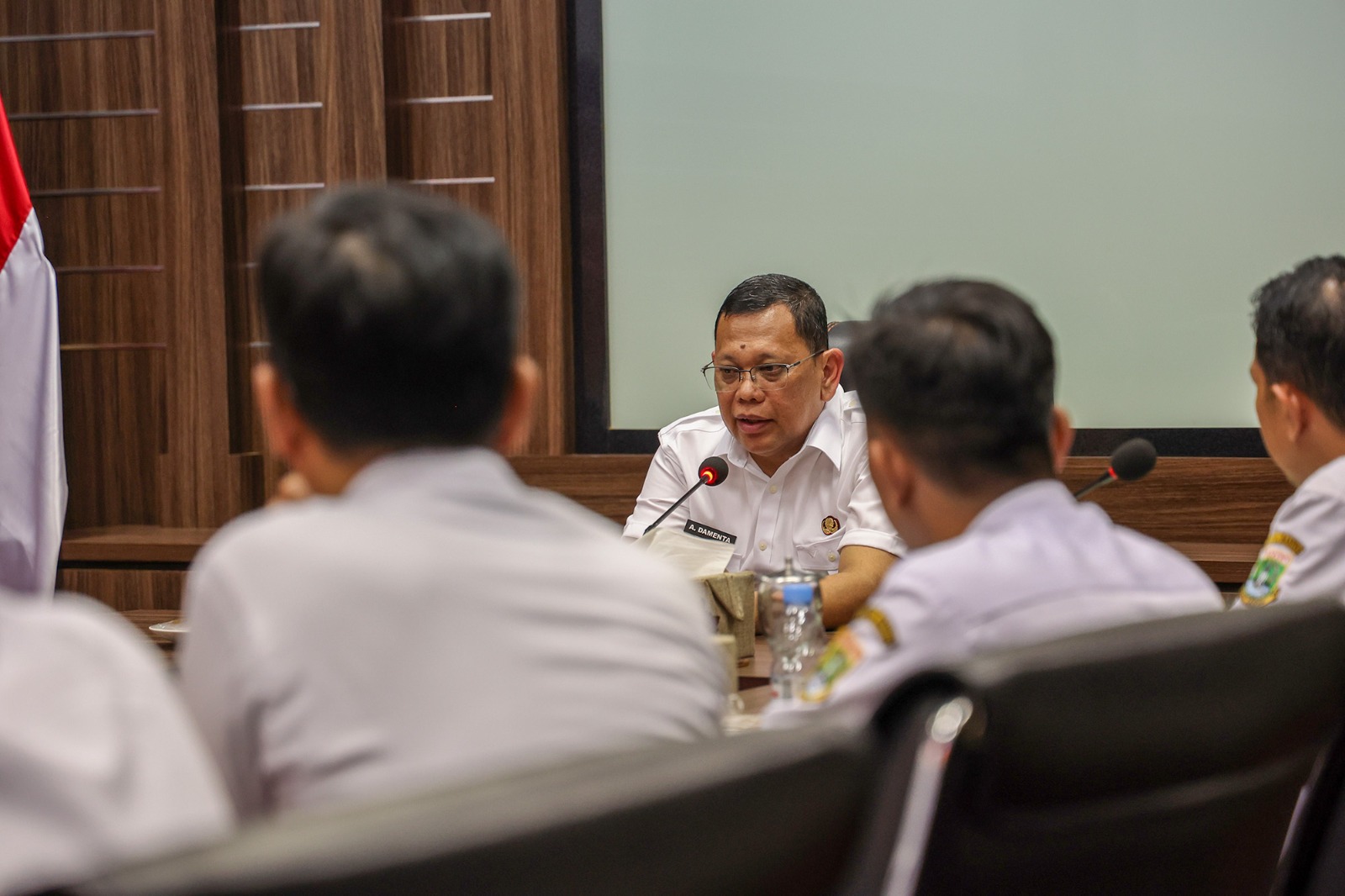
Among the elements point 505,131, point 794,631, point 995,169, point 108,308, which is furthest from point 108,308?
point 794,631

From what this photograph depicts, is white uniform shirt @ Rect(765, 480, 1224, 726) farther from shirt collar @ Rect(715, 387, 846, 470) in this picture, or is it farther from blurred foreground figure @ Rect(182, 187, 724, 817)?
shirt collar @ Rect(715, 387, 846, 470)

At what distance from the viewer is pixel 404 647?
2.88ft

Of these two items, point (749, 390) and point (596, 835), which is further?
point (749, 390)

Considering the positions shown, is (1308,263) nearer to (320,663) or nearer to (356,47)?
(320,663)

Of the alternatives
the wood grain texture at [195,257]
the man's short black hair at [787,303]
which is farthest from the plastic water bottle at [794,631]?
the wood grain texture at [195,257]

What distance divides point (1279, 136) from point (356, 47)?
260 centimetres

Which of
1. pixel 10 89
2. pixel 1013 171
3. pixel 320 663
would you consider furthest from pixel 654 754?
pixel 10 89

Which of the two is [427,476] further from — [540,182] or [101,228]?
[101,228]

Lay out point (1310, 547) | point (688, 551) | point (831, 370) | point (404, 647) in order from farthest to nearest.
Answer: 1. point (831, 370)
2. point (688, 551)
3. point (1310, 547)
4. point (404, 647)

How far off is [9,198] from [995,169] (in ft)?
8.72

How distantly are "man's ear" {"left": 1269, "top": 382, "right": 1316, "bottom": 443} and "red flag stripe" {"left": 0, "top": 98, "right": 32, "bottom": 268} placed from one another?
9.97 ft

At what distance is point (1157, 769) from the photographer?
0.96 meters

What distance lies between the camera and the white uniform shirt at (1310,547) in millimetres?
1648

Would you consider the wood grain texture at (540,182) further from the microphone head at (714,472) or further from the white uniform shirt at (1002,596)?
the white uniform shirt at (1002,596)
